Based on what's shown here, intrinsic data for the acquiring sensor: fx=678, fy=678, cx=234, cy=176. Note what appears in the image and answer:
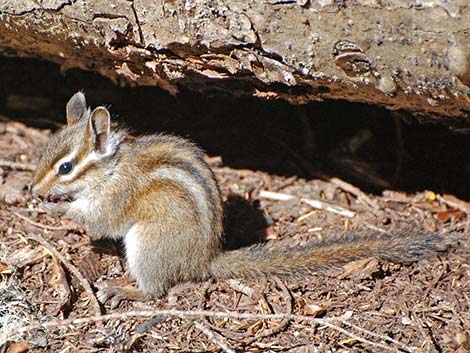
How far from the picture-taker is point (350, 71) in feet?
13.9

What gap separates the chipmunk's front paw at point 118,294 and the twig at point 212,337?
573 millimetres

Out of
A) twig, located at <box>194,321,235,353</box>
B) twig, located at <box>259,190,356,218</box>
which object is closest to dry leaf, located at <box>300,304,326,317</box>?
twig, located at <box>194,321,235,353</box>

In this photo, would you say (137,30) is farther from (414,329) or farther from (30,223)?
(414,329)

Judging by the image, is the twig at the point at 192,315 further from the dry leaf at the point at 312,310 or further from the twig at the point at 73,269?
the twig at the point at 73,269

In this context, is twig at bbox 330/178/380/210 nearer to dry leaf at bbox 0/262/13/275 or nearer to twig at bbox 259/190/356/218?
twig at bbox 259/190/356/218

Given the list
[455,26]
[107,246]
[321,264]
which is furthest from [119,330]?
[455,26]

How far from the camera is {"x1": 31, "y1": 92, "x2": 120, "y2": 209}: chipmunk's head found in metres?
4.44

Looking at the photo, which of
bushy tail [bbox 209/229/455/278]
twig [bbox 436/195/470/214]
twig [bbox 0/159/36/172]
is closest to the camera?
bushy tail [bbox 209/229/455/278]

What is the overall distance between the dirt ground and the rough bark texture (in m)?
0.75

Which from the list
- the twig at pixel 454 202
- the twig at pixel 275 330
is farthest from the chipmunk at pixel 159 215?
the twig at pixel 454 202

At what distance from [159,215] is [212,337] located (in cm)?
95

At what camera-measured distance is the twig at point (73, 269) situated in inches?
173

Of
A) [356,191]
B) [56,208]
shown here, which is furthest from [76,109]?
[356,191]

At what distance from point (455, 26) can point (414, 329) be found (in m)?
1.82
